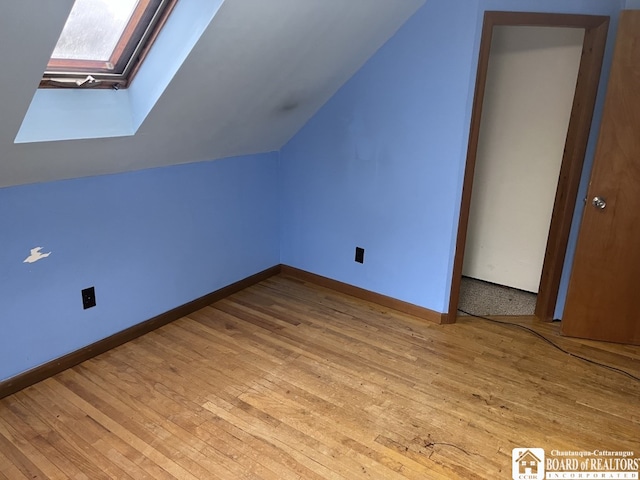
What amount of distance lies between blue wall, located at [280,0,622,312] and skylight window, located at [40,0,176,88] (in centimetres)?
134

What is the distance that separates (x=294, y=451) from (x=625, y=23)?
2.46 meters

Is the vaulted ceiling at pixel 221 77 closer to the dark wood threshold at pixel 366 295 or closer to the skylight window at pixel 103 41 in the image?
the skylight window at pixel 103 41

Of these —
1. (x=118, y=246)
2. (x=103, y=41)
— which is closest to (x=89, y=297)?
(x=118, y=246)

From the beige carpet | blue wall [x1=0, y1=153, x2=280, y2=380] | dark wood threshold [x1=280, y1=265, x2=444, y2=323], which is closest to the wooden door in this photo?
the beige carpet

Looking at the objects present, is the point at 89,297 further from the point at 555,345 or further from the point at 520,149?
the point at 520,149

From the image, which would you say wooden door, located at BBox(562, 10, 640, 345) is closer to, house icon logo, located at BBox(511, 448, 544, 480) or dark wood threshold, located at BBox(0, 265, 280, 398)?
house icon logo, located at BBox(511, 448, 544, 480)

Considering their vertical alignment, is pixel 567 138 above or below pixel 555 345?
above

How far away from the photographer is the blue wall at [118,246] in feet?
6.87

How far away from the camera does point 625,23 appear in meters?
2.20

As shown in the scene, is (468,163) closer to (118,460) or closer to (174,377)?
(174,377)

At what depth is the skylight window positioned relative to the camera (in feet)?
5.59

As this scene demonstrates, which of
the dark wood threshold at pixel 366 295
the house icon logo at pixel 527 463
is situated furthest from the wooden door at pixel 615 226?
the house icon logo at pixel 527 463

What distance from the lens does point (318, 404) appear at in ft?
7.02

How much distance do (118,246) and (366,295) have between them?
5.26ft
